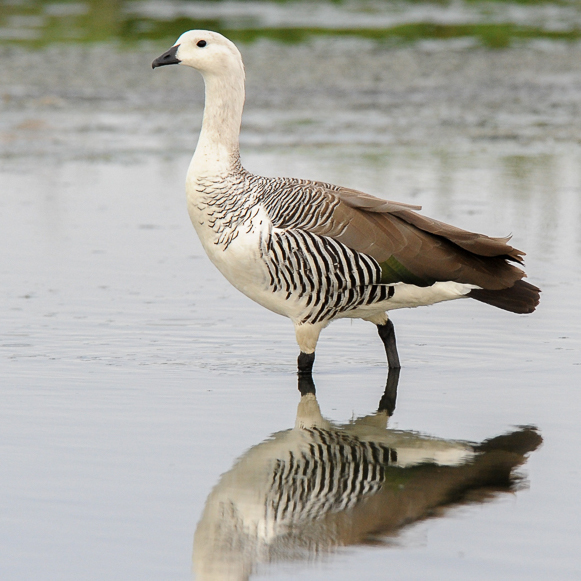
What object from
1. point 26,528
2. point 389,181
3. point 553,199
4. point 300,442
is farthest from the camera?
point 389,181

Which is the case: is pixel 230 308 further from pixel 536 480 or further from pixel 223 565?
pixel 223 565

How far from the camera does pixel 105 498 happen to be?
18.0ft

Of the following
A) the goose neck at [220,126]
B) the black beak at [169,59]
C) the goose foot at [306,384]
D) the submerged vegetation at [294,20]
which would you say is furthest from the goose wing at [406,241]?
the submerged vegetation at [294,20]

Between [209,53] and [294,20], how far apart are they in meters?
25.6

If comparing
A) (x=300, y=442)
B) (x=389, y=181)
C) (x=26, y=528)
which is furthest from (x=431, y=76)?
(x=26, y=528)

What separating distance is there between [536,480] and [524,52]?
22442 mm

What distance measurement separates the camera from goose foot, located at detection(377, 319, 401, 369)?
25.9 ft

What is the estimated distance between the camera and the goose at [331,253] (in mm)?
7523

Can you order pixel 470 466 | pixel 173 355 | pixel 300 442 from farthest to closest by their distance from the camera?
pixel 173 355 → pixel 300 442 → pixel 470 466

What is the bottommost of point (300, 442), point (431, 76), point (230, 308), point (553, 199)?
point (300, 442)

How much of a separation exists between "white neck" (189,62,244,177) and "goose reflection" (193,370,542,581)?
6.57ft

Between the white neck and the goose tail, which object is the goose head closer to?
the white neck

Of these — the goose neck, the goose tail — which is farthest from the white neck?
the goose tail

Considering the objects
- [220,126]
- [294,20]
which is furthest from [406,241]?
[294,20]
